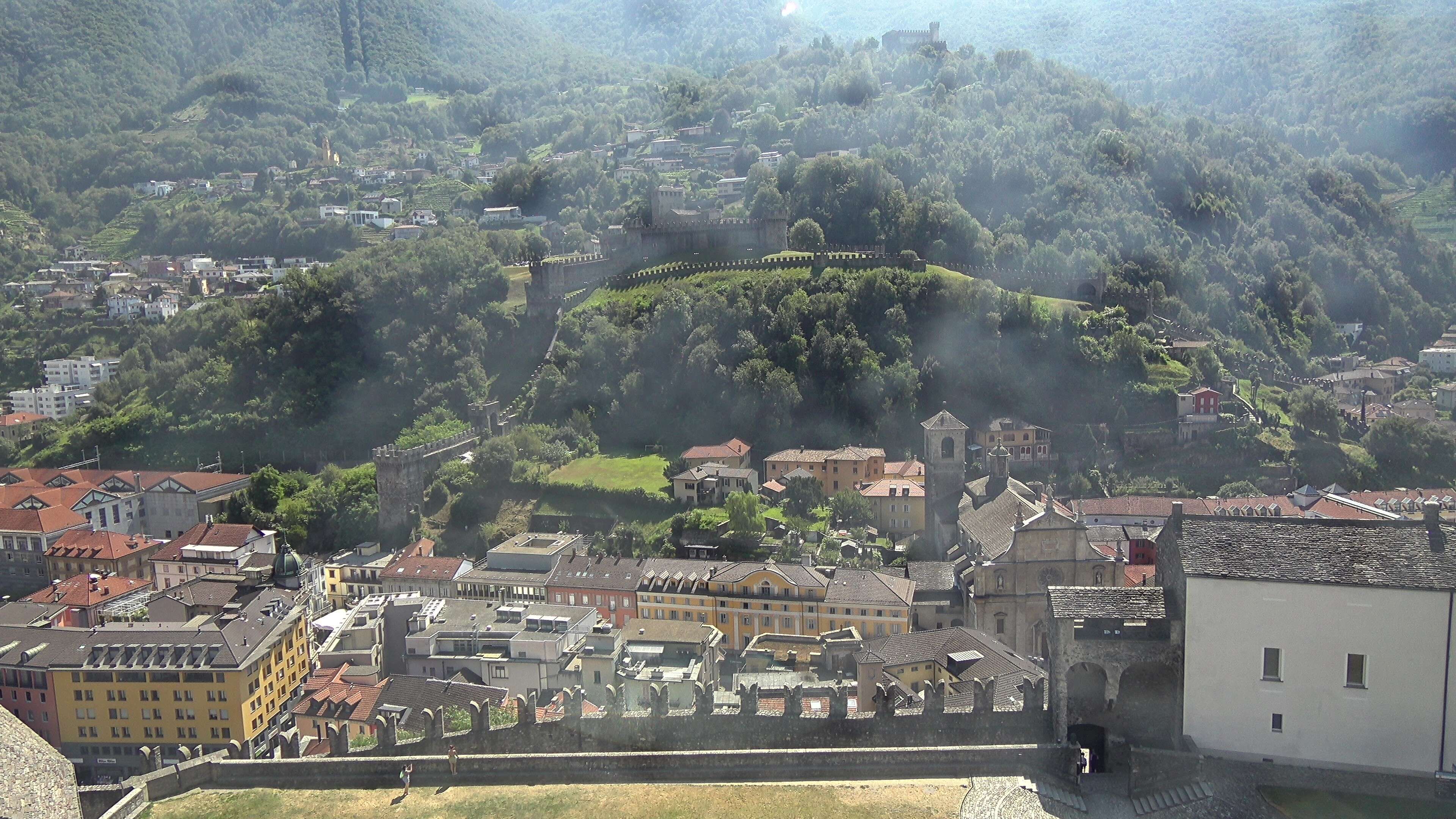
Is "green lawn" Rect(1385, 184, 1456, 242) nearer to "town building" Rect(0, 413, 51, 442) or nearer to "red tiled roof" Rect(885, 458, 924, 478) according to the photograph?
"red tiled roof" Rect(885, 458, 924, 478)

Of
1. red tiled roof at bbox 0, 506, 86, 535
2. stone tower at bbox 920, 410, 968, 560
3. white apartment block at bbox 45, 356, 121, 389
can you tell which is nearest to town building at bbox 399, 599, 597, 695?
stone tower at bbox 920, 410, 968, 560

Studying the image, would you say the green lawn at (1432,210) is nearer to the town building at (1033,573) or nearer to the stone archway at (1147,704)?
the town building at (1033,573)

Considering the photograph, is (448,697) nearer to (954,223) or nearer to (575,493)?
(575,493)

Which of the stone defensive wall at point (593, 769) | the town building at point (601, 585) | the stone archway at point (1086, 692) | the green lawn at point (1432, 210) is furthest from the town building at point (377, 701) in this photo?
the green lawn at point (1432, 210)

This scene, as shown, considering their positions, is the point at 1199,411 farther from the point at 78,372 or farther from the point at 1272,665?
the point at 78,372

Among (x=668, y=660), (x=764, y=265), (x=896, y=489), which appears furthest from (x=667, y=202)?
(x=668, y=660)
